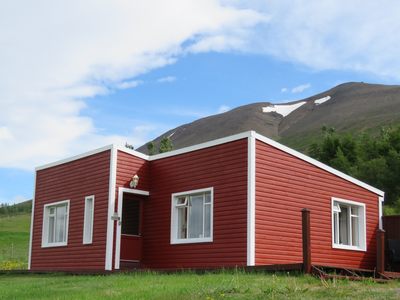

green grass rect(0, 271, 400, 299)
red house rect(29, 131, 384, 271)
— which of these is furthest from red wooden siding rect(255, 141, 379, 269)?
green grass rect(0, 271, 400, 299)

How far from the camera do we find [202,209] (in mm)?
19328

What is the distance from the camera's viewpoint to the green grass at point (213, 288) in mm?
11359

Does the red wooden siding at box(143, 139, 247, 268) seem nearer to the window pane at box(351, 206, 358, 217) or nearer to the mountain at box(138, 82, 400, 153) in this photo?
the window pane at box(351, 206, 358, 217)

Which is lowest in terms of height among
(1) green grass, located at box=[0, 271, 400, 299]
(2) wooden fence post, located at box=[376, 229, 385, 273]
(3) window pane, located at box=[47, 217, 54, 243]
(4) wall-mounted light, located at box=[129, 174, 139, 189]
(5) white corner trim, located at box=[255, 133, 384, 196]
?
(1) green grass, located at box=[0, 271, 400, 299]

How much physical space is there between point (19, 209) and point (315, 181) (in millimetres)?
73345

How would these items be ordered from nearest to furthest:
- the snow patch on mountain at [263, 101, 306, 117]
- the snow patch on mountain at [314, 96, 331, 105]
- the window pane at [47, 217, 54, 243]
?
the window pane at [47, 217, 54, 243], the snow patch on mountain at [314, 96, 331, 105], the snow patch on mountain at [263, 101, 306, 117]

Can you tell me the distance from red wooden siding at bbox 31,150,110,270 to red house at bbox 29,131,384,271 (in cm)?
3

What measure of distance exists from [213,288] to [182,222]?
804 cm

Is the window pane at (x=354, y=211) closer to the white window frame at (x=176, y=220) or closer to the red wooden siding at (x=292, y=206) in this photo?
the red wooden siding at (x=292, y=206)

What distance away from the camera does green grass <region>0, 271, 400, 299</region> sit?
11.4m

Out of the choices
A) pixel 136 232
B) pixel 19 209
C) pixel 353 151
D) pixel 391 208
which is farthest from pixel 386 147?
pixel 19 209

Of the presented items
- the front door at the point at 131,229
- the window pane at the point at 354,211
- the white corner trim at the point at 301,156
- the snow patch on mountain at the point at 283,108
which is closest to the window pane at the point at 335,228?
the window pane at the point at 354,211

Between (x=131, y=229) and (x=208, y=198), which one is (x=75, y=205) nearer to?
(x=131, y=229)

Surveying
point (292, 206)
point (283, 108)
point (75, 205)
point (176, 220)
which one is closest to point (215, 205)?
point (176, 220)
